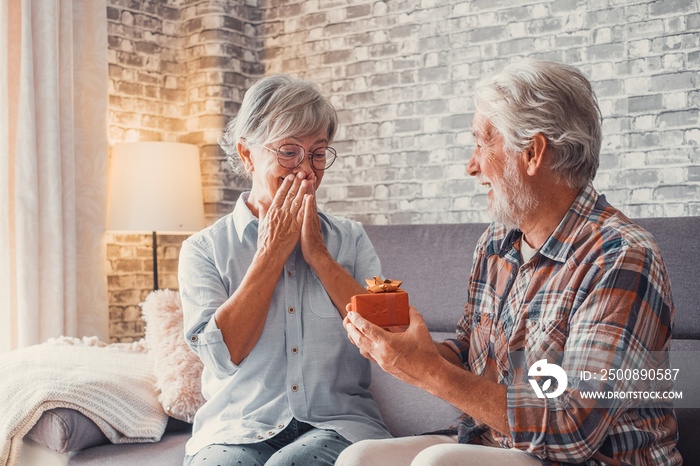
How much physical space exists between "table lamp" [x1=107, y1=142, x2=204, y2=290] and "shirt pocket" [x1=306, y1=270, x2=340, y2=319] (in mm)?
1542

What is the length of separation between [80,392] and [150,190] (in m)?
1.29

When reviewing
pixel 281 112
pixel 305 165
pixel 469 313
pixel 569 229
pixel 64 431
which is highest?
pixel 281 112

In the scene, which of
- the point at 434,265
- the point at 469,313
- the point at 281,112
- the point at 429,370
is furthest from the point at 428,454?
the point at 434,265

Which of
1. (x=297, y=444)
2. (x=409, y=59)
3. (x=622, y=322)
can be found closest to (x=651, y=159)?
(x=409, y=59)

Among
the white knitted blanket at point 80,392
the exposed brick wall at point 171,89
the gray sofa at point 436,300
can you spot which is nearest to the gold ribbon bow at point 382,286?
the gray sofa at point 436,300

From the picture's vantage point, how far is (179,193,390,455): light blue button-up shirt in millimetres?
1639

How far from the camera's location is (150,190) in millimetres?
3123

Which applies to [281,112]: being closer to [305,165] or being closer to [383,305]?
[305,165]

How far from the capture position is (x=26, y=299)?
9.53ft

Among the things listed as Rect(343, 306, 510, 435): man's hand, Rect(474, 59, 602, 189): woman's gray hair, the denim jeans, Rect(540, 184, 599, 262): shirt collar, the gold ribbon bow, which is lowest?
the denim jeans

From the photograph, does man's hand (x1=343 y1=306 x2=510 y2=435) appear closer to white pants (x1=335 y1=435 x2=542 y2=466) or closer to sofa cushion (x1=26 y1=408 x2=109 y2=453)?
white pants (x1=335 y1=435 x2=542 y2=466)

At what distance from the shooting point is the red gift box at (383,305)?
140 cm

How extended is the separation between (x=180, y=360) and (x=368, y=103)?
5.40 feet

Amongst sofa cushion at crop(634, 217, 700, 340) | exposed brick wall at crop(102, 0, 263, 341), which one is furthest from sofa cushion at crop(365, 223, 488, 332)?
exposed brick wall at crop(102, 0, 263, 341)
